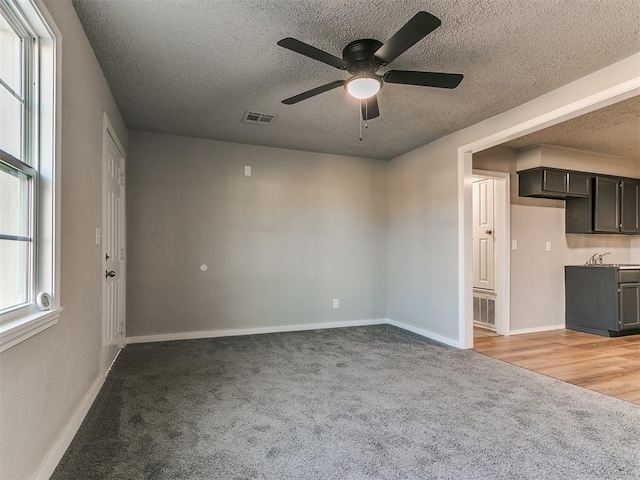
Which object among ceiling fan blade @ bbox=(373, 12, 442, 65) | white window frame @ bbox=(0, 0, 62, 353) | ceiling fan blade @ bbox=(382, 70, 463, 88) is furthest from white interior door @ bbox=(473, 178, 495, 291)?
white window frame @ bbox=(0, 0, 62, 353)

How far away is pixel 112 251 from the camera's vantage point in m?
3.21

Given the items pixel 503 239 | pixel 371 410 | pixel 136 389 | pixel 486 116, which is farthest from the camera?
pixel 503 239

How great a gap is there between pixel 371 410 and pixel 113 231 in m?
2.64

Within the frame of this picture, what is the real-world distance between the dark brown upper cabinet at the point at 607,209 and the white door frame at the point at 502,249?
3.59ft

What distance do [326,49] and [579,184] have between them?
13.3 ft

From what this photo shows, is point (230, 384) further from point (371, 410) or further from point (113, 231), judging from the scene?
point (113, 231)

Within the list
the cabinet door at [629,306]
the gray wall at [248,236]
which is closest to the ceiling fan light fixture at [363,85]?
the gray wall at [248,236]

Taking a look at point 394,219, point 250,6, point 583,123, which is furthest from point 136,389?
point 583,123

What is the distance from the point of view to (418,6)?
1.95 meters

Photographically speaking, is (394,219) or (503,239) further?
(394,219)

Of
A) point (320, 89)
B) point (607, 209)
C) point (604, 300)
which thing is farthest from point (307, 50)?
point (607, 209)

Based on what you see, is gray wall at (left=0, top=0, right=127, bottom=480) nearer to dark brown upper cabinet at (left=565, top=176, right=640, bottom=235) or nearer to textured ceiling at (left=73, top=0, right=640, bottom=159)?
textured ceiling at (left=73, top=0, right=640, bottom=159)

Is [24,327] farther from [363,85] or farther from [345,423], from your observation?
[363,85]

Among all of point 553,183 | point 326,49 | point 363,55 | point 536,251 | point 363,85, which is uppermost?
point 326,49
